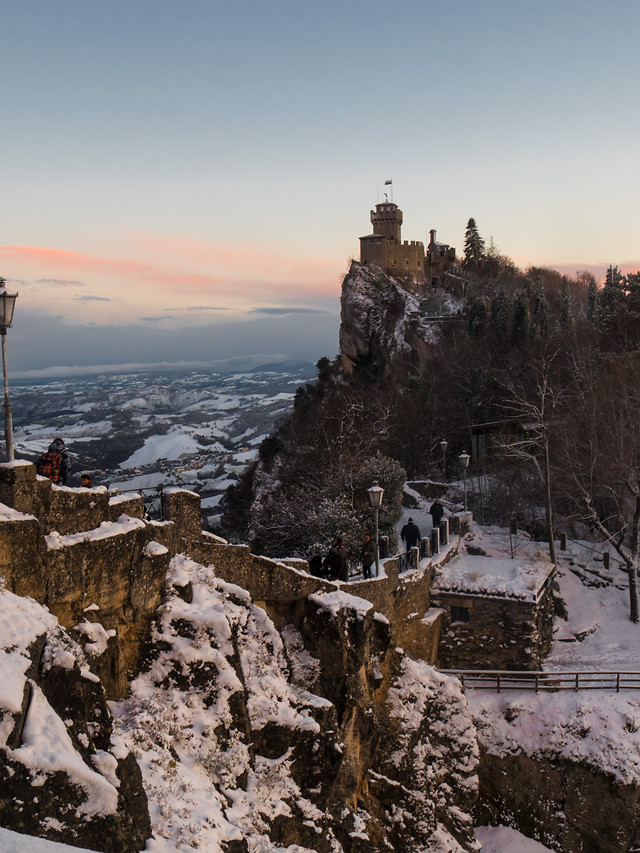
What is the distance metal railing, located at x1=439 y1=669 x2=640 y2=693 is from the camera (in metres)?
15.0

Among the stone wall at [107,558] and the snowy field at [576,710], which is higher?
the stone wall at [107,558]

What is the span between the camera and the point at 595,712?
14477 mm

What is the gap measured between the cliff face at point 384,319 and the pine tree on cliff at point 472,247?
247 inches

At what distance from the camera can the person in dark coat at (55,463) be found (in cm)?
939

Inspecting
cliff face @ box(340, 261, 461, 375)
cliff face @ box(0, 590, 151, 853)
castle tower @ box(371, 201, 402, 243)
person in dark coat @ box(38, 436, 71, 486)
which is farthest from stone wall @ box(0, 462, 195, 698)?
castle tower @ box(371, 201, 402, 243)

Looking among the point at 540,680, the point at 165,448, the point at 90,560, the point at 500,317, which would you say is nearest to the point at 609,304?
the point at 500,317

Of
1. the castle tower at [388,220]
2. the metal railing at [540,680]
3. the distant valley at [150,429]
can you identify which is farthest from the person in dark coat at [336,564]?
the castle tower at [388,220]

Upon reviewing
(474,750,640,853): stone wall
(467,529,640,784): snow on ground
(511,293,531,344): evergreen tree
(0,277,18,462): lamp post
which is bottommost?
(474,750,640,853): stone wall

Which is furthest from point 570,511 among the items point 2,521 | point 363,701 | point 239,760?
point 2,521

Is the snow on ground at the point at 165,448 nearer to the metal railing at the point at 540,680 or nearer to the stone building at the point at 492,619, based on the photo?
the stone building at the point at 492,619

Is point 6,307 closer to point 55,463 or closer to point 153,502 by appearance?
point 55,463

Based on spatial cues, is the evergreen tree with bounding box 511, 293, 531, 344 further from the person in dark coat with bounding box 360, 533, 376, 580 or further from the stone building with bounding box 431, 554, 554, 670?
the person in dark coat with bounding box 360, 533, 376, 580

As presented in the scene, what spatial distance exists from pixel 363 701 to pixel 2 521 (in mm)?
7463

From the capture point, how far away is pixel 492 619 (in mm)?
16609
